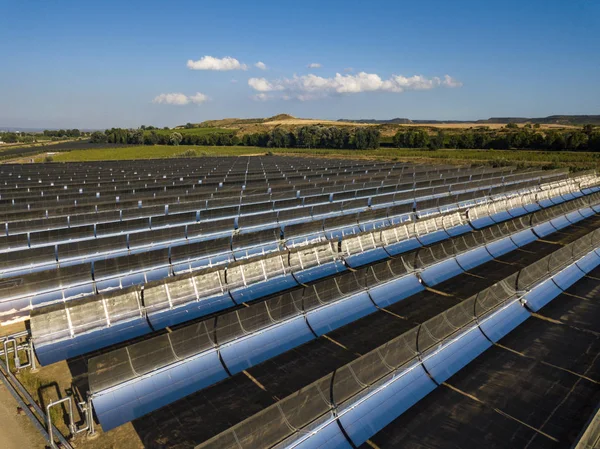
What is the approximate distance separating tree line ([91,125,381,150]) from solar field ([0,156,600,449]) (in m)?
82.7

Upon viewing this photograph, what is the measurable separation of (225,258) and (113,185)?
23784 millimetres

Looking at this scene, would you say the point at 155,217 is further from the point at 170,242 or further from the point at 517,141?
the point at 517,141

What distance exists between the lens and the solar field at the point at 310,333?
889 centimetres

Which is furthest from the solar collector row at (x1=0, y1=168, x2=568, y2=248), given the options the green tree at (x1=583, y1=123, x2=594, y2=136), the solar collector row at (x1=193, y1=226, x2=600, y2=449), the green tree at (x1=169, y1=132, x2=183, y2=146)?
the green tree at (x1=169, y1=132, x2=183, y2=146)

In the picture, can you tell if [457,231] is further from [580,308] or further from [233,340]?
[233,340]

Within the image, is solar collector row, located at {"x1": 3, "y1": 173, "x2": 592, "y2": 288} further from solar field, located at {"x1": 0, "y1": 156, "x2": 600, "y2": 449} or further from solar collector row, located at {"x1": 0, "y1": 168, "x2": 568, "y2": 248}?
solar collector row, located at {"x1": 0, "y1": 168, "x2": 568, "y2": 248}

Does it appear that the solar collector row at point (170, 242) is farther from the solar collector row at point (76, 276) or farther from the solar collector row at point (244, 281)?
the solar collector row at point (244, 281)

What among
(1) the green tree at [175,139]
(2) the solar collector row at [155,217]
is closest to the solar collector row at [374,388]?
(2) the solar collector row at [155,217]

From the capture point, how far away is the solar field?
889 centimetres

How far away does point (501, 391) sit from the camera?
10.3 meters

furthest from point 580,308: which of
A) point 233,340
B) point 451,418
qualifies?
point 233,340

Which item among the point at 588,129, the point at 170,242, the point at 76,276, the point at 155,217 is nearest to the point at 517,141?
the point at 588,129

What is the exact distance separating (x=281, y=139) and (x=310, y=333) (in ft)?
353

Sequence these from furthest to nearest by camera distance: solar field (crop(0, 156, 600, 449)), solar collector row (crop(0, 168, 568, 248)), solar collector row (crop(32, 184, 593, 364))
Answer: solar collector row (crop(0, 168, 568, 248)) → solar collector row (crop(32, 184, 593, 364)) → solar field (crop(0, 156, 600, 449))
